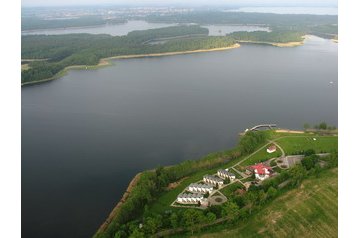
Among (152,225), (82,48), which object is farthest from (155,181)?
(82,48)

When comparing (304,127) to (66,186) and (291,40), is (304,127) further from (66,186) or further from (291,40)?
(291,40)

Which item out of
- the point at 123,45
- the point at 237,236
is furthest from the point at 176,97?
the point at 123,45

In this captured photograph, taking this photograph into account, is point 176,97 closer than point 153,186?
No

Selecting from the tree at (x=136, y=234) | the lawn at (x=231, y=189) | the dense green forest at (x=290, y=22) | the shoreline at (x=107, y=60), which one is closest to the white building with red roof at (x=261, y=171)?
the lawn at (x=231, y=189)

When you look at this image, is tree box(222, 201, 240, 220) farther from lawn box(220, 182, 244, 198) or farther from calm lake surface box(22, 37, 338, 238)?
calm lake surface box(22, 37, 338, 238)

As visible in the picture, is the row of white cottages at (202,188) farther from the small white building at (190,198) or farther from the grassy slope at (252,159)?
the grassy slope at (252,159)

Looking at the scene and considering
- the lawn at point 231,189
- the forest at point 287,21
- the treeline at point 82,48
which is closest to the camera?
the lawn at point 231,189

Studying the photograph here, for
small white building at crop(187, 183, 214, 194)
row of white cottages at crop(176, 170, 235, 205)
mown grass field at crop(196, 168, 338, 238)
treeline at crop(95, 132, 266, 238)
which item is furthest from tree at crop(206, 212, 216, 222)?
small white building at crop(187, 183, 214, 194)
